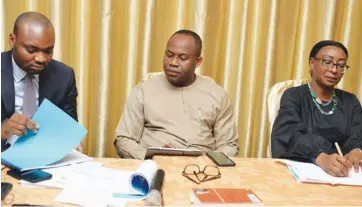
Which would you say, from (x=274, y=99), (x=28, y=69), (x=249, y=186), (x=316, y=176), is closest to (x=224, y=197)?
(x=249, y=186)

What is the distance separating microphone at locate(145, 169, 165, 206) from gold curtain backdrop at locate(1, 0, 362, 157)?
1.53 m

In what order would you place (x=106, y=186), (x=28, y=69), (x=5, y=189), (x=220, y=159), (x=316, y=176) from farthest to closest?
(x=28, y=69) < (x=220, y=159) < (x=316, y=176) < (x=106, y=186) < (x=5, y=189)

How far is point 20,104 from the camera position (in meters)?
1.94

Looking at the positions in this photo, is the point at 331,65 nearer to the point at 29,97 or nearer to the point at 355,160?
the point at 355,160

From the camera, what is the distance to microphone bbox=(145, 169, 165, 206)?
49.9 inches

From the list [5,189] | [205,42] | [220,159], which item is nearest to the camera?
[5,189]

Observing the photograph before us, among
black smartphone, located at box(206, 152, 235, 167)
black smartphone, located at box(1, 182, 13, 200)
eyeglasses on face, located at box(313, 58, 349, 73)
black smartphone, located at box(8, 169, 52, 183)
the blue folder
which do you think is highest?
eyeglasses on face, located at box(313, 58, 349, 73)

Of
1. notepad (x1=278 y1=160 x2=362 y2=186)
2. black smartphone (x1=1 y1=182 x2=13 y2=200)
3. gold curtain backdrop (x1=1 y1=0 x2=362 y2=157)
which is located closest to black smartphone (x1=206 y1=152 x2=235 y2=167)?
notepad (x1=278 y1=160 x2=362 y2=186)

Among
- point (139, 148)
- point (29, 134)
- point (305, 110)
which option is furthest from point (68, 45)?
point (305, 110)

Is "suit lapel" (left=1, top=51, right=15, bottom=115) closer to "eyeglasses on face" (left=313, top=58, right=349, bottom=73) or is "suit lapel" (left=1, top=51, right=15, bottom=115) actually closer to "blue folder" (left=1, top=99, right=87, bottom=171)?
"blue folder" (left=1, top=99, right=87, bottom=171)

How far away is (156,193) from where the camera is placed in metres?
1.31

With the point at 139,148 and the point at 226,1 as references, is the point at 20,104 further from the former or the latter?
the point at 226,1

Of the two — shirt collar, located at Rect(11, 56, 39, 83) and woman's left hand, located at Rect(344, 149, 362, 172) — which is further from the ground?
shirt collar, located at Rect(11, 56, 39, 83)

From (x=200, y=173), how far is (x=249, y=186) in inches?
7.7
